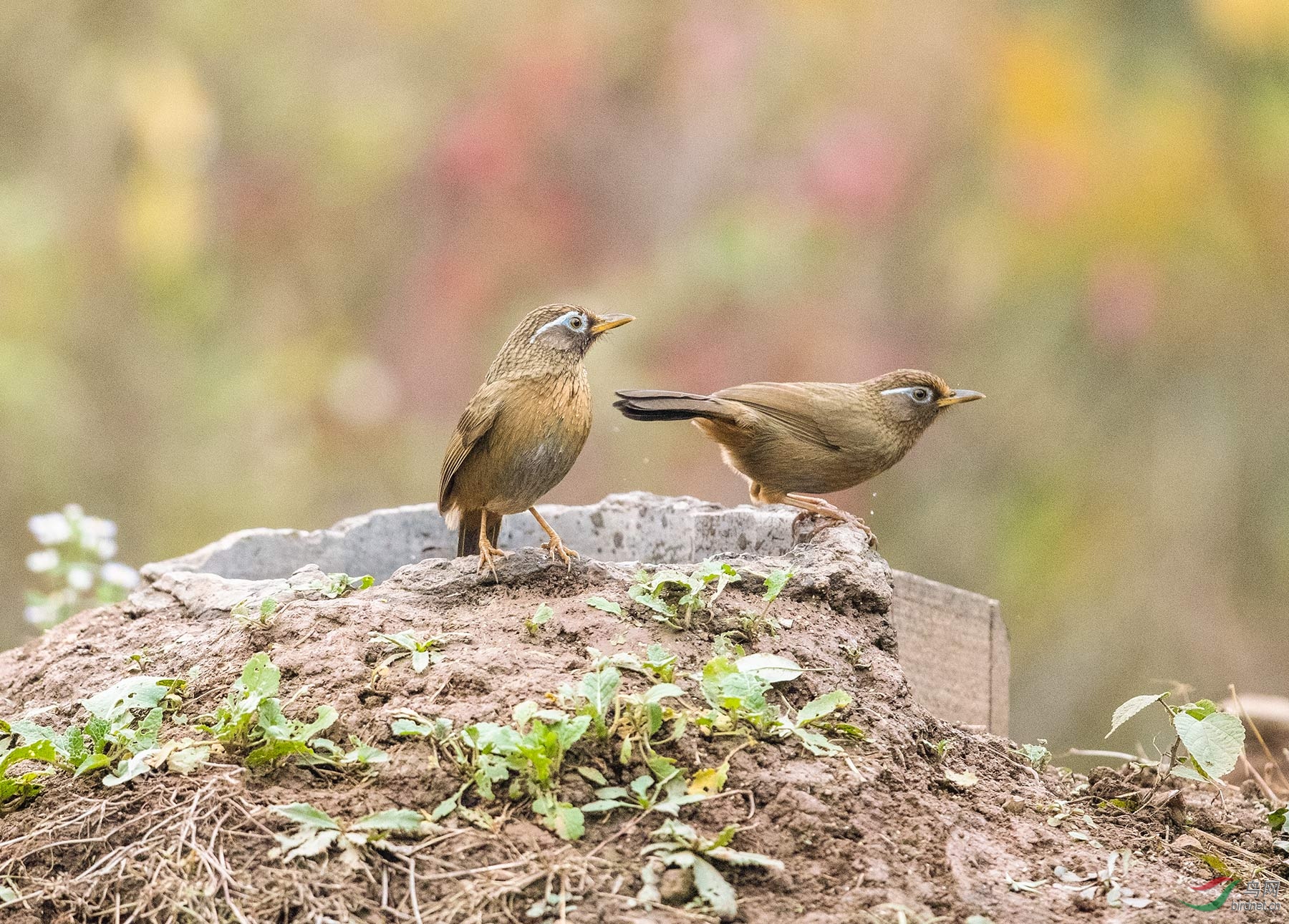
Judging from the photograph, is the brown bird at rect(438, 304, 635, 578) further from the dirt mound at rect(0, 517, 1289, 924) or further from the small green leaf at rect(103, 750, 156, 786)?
the small green leaf at rect(103, 750, 156, 786)

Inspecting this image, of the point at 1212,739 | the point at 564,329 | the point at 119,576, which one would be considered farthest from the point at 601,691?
the point at 119,576

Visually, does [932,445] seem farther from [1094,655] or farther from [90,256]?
[90,256]

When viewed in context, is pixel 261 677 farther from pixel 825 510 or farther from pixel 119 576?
pixel 119 576

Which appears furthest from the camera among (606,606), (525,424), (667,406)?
(667,406)

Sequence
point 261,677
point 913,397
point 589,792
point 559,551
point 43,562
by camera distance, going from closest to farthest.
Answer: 1. point 589,792
2. point 261,677
3. point 559,551
4. point 913,397
5. point 43,562

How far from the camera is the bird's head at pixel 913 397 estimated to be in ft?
16.3

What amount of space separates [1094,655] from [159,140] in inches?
271

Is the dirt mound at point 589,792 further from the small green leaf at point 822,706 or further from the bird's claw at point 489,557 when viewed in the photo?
the bird's claw at point 489,557

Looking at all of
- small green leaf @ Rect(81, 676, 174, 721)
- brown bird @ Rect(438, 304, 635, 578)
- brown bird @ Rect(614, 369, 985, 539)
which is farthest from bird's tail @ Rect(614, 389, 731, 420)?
small green leaf @ Rect(81, 676, 174, 721)

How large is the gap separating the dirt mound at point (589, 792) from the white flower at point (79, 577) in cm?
161

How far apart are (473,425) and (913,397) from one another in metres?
1.72

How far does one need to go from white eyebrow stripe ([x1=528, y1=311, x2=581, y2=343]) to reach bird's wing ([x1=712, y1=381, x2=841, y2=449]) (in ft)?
2.47

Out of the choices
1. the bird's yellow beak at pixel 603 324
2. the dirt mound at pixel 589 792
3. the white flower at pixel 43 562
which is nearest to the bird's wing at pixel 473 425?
the bird's yellow beak at pixel 603 324

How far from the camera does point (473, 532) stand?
14.5ft
